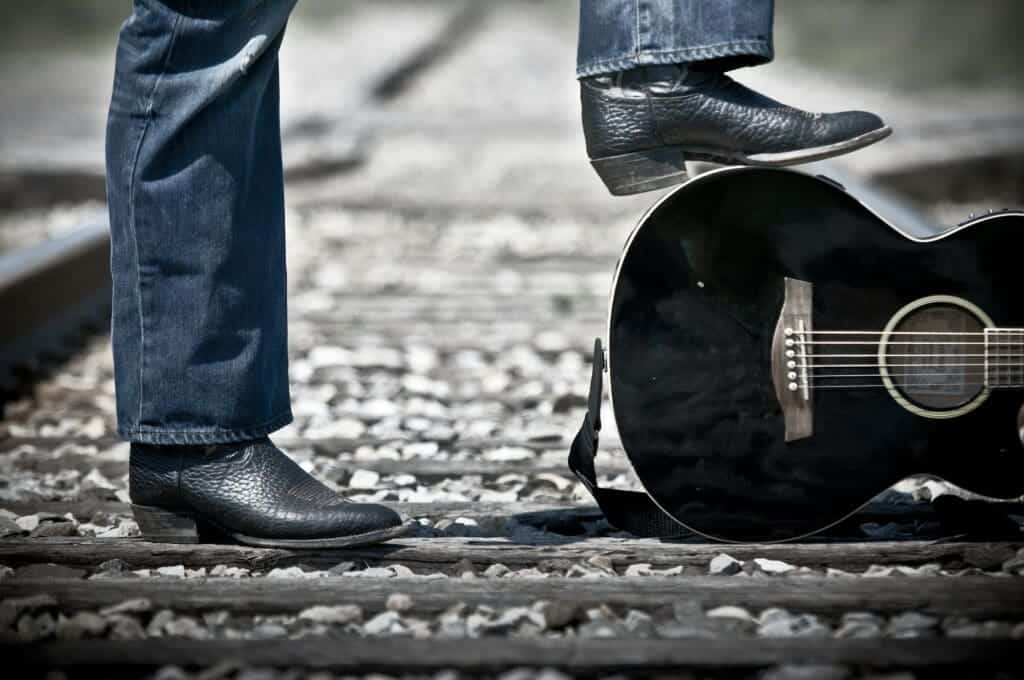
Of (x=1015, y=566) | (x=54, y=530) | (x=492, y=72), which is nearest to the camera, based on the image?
(x=1015, y=566)

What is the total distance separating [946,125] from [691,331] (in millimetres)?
8134

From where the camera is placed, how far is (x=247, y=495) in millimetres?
2168

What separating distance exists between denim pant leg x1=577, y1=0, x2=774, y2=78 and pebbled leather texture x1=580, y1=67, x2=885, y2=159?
1.3 inches

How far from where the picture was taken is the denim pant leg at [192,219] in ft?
6.77

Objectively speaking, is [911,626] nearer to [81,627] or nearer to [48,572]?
[81,627]

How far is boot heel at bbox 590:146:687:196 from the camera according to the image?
2.21 meters

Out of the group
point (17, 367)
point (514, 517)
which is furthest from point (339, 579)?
point (17, 367)

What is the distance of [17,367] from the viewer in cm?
371

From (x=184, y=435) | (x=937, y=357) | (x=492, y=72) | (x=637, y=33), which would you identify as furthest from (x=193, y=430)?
(x=492, y=72)

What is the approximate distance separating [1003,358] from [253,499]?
1.23m

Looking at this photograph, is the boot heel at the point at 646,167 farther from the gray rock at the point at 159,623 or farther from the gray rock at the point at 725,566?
the gray rock at the point at 159,623

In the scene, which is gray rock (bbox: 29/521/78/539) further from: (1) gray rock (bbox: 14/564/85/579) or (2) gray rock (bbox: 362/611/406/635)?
(2) gray rock (bbox: 362/611/406/635)

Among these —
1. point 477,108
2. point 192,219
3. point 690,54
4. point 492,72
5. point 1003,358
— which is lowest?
point 1003,358

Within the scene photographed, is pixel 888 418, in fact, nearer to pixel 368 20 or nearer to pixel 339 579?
pixel 339 579
